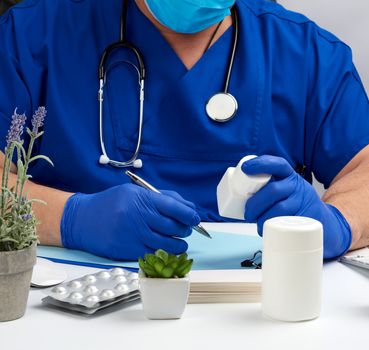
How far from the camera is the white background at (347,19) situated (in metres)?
2.03

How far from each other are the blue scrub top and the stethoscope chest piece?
17mm

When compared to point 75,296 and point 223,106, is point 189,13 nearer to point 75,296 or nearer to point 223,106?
point 223,106

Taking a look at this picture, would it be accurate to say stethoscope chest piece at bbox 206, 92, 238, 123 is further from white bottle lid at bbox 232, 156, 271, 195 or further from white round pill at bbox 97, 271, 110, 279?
white round pill at bbox 97, 271, 110, 279

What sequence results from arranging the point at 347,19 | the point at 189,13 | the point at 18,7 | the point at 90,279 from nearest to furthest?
the point at 90,279
the point at 189,13
the point at 18,7
the point at 347,19

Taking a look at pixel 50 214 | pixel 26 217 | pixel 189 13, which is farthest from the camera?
pixel 189 13

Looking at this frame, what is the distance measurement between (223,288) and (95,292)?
17 cm

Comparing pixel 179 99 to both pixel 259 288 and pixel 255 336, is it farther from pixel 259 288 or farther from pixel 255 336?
pixel 255 336

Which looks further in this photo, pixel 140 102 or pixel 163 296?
pixel 140 102

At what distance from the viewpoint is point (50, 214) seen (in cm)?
114

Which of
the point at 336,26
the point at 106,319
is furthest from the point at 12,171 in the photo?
the point at 336,26

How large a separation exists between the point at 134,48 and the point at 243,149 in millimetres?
323

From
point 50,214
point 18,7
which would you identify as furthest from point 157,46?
point 50,214

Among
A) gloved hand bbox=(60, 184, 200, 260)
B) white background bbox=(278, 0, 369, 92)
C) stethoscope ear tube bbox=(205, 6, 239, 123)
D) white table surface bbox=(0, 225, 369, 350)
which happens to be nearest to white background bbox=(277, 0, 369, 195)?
white background bbox=(278, 0, 369, 92)

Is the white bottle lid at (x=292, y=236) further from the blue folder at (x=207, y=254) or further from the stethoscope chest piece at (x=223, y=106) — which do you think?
the stethoscope chest piece at (x=223, y=106)
